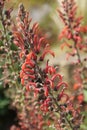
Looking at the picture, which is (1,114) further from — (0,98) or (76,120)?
(76,120)

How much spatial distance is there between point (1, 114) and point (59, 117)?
5822mm

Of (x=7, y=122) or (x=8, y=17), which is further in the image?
(x=7, y=122)

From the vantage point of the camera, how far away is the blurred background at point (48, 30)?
33.9 ft

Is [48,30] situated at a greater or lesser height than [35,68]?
greater

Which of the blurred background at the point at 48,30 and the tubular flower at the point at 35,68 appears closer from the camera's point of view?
the tubular flower at the point at 35,68

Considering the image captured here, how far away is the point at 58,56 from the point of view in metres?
11.4

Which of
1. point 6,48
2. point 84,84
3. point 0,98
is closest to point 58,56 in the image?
point 0,98

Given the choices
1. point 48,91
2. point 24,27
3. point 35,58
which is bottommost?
point 48,91

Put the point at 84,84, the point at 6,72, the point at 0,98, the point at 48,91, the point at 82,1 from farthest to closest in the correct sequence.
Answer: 1. the point at 82,1
2. the point at 0,98
3. the point at 84,84
4. the point at 6,72
5. the point at 48,91

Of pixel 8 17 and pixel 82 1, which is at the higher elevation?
pixel 82 1

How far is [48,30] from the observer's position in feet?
45.3

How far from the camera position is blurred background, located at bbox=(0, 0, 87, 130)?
10.3m

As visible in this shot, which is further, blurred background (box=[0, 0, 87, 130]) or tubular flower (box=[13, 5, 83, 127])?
blurred background (box=[0, 0, 87, 130])

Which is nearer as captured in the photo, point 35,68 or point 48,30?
point 35,68
